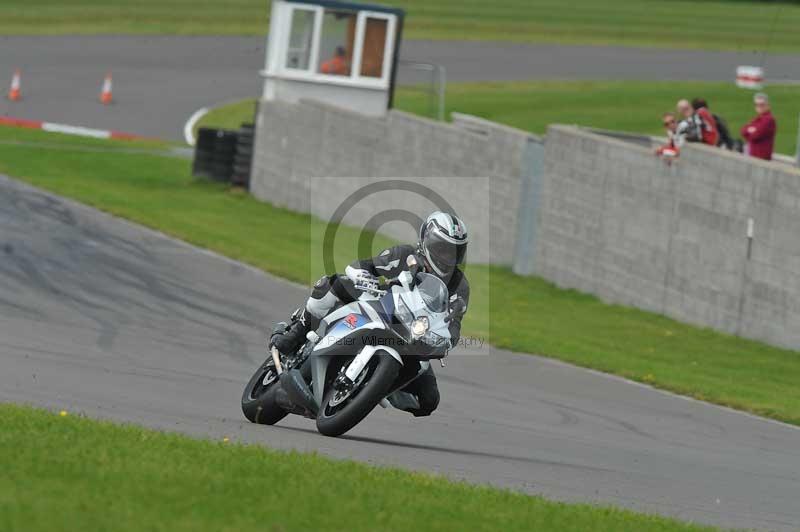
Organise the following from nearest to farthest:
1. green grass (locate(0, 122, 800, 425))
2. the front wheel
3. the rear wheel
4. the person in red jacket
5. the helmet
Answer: the front wheel, the helmet, the rear wheel, green grass (locate(0, 122, 800, 425)), the person in red jacket

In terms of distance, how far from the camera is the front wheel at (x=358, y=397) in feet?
31.7

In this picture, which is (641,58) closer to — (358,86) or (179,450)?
(358,86)

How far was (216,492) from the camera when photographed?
7.36 m

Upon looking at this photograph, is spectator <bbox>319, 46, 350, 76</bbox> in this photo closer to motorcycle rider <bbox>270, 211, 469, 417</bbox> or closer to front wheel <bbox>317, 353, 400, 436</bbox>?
motorcycle rider <bbox>270, 211, 469, 417</bbox>

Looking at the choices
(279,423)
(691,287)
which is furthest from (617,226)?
(279,423)

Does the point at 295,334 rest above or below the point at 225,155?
above

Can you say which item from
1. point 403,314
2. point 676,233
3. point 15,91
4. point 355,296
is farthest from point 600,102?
point 403,314

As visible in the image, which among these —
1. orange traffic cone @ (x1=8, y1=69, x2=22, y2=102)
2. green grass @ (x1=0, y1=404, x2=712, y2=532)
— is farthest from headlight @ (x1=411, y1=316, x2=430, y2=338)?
orange traffic cone @ (x1=8, y1=69, x2=22, y2=102)

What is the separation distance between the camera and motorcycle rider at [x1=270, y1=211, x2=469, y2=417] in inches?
391

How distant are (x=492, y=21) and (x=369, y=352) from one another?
168 ft

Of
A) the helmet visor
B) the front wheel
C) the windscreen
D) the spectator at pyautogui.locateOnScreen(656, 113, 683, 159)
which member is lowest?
the front wheel

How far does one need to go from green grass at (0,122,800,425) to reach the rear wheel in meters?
5.36

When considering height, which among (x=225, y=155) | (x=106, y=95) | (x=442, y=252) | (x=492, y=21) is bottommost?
(x=225, y=155)

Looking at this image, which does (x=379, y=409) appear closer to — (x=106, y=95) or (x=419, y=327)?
(x=419, y=327)
